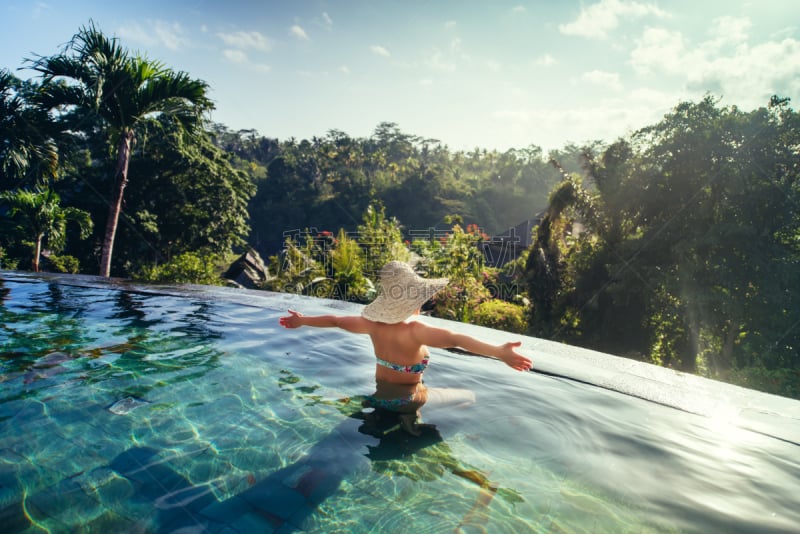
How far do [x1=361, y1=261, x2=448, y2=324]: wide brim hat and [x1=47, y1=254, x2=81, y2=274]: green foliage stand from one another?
18.9 m

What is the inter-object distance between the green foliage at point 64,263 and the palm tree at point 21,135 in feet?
22.2

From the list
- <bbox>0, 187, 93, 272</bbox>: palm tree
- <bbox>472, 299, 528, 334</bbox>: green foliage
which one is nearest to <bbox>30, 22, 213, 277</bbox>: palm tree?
<bbox>0, 187, 93, 272</bbox>: palm tree

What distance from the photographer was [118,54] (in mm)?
8109

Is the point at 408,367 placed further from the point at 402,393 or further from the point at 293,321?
the point at 293,321

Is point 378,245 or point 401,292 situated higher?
point 378,245

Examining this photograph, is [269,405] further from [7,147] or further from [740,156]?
[740,156]

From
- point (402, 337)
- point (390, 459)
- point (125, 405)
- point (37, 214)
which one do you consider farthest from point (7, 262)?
point (390, 459)

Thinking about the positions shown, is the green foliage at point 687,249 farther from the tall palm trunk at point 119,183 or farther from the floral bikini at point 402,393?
the tall palm trunk at point 119,183

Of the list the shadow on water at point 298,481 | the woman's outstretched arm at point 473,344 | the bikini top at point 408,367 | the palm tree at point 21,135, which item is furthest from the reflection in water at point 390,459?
the palm tree at point 21,135

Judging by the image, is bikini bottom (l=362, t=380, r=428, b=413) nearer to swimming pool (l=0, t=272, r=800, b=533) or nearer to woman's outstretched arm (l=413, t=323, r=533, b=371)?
swimming pool (l=0, t=272, r=800, b=533)

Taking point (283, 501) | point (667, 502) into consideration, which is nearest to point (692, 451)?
point (667, 502)

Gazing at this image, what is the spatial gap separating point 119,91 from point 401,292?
869 centimetres

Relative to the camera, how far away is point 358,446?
102 inches

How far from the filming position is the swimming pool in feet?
6.40
